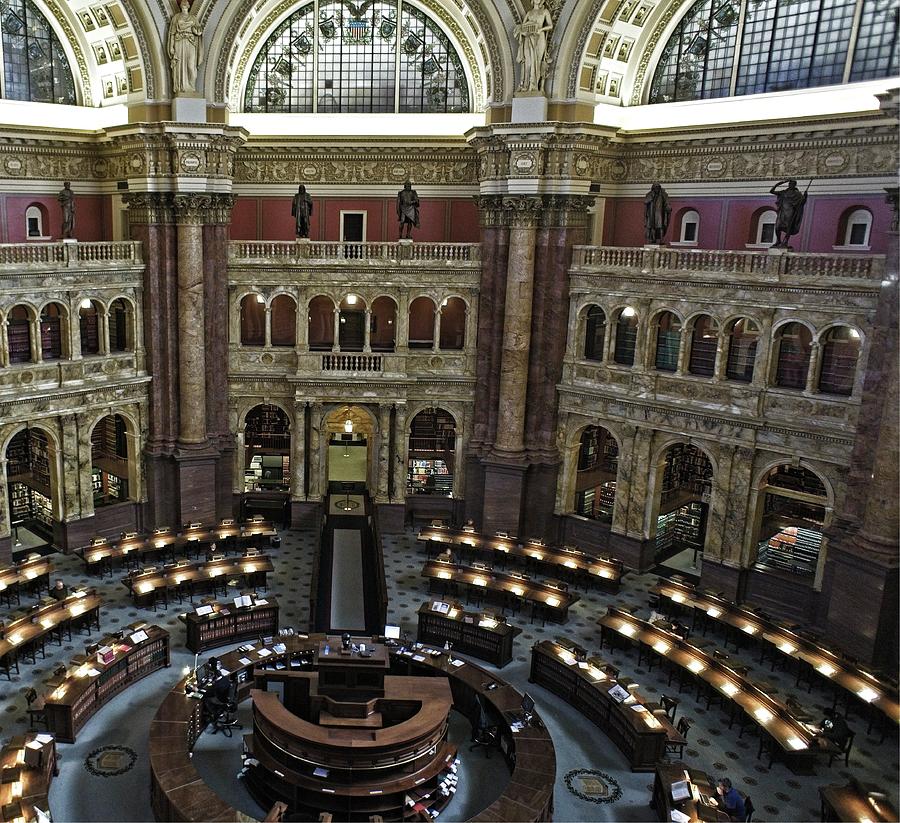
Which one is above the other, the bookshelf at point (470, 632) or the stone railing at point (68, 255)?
the stone railing at point (68, 255)

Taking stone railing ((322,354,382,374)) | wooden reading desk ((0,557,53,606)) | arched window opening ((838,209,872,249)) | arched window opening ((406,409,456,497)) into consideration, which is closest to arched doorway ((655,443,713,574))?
arched window opening ((406,409,456,497))

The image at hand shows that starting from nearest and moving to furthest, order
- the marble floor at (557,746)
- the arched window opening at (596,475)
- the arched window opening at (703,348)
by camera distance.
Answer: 1. the marble floor at (557,746)
2. the arched window opening at (703,348)
3. the arched window opening at (596,475)

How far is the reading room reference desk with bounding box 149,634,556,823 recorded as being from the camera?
14.4 meters

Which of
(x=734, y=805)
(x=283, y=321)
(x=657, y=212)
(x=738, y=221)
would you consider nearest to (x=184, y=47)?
(x=283, y=321)

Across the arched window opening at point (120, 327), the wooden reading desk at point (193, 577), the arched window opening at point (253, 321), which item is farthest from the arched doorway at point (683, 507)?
the arched window opening at point (120, 327)

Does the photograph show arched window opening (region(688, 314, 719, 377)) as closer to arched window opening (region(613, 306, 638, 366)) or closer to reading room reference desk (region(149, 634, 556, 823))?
arched window opening (region(613, 306, 638, 366))

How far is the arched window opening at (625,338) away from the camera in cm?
2680

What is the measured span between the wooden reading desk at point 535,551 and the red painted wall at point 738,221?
11.0 metres

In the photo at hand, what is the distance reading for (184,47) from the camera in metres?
25.6

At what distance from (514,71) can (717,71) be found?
22.1 feet

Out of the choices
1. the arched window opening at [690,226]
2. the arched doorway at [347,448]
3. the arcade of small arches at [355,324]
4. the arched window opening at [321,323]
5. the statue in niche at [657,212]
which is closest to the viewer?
the statue in niche at [657,212]

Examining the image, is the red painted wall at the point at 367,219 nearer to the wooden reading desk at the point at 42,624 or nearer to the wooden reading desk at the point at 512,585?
the wooden reading desk at the point at 512,585

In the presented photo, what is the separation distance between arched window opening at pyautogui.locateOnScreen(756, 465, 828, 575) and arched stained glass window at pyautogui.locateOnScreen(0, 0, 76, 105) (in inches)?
1050

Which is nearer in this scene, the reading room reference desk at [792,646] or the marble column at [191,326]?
the reading room reference desk at [792,646]
